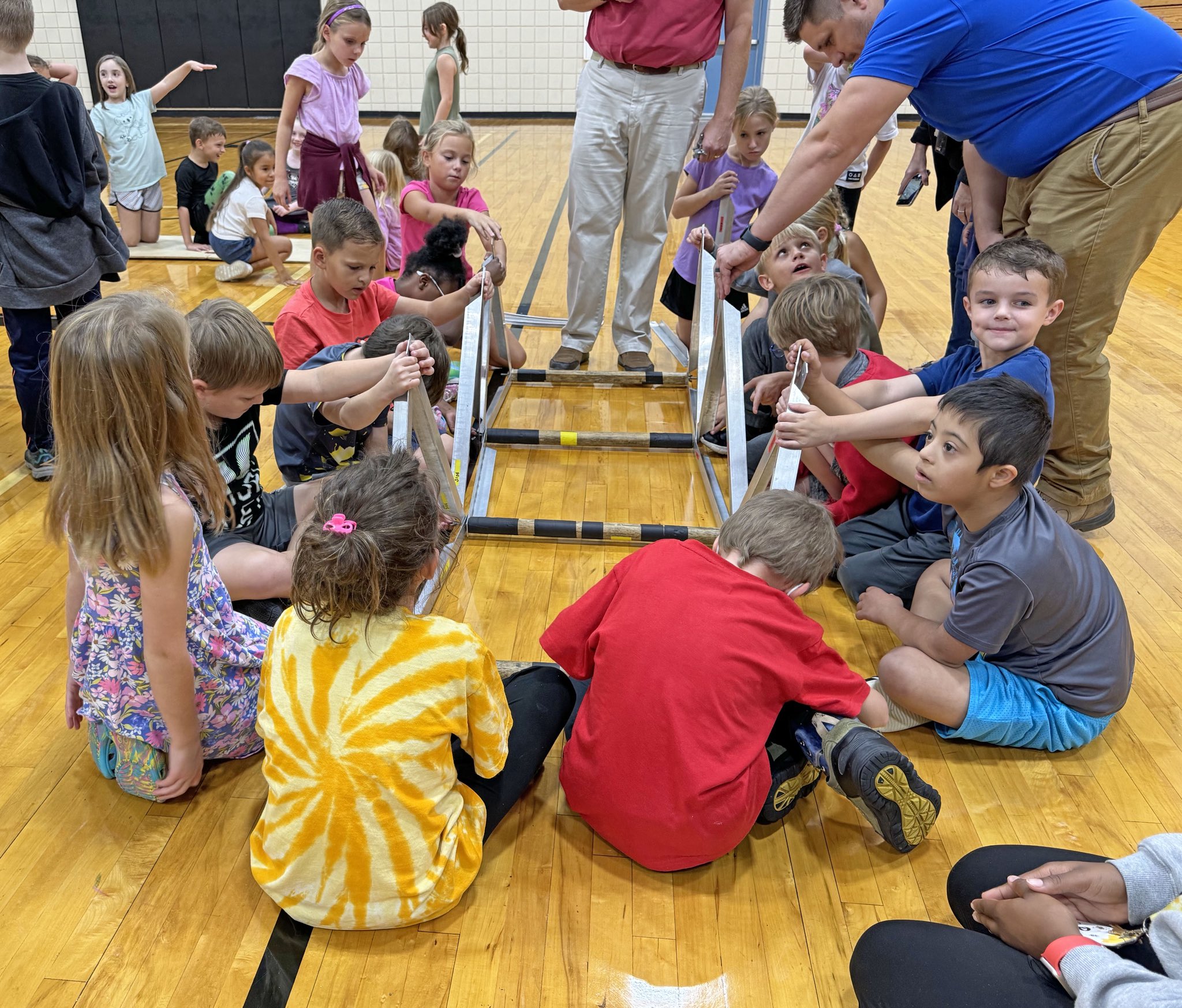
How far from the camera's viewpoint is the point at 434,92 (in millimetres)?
6613

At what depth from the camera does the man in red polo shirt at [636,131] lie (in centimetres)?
328

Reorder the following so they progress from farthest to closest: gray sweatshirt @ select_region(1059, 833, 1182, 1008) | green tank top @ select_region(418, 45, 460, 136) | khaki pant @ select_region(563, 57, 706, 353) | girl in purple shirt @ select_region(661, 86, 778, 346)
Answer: green tank top @ select_region(418, 45, 460, 136) → girl in purple shirt @ select_region(661, 86, 778, 346) → khaki pant @ select_region(563, 57, 706, 353) → gray sweatshirt @ select_region(1059, 833, 1182, 1008)

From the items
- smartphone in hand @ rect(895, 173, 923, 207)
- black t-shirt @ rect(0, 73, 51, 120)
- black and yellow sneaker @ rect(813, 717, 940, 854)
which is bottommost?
black and yellow sneaker @ rect(813, 717, 940, 854)

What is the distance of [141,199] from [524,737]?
219 inches

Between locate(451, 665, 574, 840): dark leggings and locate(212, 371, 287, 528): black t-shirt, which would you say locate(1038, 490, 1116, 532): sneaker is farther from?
locate(212, 371, 287, 528): black t-shirt

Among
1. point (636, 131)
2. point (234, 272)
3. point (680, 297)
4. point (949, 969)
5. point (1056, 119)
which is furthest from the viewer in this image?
point (234, 272)

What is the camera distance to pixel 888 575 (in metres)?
2.33

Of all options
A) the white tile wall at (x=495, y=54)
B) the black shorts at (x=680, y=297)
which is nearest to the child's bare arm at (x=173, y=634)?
the black shorts at (x=680, y=297)

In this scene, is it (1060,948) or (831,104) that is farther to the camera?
(831,104)

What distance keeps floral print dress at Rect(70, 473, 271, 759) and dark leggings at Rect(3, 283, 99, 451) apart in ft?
5.15

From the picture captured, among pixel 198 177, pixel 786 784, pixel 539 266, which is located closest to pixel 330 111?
pixel 539 266

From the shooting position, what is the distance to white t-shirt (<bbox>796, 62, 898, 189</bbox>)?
13.0 feet

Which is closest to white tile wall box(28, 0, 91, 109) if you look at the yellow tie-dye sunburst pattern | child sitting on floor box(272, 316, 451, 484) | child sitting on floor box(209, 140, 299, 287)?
child sitting on floor box(209, 140, 299, 287)

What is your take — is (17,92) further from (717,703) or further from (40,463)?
(717,703)
